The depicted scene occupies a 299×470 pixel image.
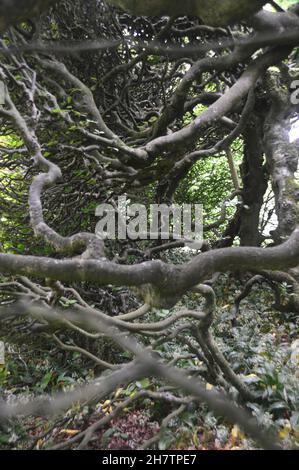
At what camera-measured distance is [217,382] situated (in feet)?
10.7

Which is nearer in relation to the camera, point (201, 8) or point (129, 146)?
point (201, 8)

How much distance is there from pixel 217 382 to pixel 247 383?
0.26 metres

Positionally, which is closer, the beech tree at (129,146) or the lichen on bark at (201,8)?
the lichen on bark at (201,8)

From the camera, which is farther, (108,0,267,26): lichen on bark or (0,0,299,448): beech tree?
(0,0,299,448): beech tree

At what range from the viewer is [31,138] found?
9.07 feet

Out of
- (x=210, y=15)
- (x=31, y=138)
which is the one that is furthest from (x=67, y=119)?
(x=210, y=15)

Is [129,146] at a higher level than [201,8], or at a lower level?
lower

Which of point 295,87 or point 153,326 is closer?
point 153,326

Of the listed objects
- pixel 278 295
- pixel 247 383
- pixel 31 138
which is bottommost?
pixel 247 383

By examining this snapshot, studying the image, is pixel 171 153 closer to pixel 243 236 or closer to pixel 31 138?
pixel 31 138

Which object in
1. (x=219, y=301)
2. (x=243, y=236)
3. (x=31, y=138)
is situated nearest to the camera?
(x=31, y=138)

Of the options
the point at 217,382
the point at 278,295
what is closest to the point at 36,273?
the point at 217,382

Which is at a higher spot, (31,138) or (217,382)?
(31,138)
